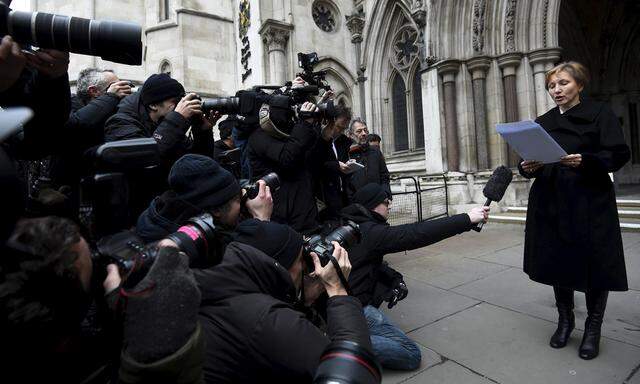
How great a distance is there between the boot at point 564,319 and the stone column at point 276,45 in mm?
10637

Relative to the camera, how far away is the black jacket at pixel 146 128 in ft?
7.04

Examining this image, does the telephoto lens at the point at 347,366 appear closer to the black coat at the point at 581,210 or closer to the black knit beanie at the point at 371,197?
the black knit beanie at the point at 371,197

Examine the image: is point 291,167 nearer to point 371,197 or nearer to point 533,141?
point 371,197

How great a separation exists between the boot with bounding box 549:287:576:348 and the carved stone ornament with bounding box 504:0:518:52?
709cm

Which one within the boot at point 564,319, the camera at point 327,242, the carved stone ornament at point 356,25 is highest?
the carved stone ornament at point 356,25

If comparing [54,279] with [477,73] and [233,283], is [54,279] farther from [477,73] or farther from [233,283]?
[477,73]

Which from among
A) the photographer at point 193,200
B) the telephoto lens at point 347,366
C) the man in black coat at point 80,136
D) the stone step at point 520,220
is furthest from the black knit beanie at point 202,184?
the stone step at point 520,220

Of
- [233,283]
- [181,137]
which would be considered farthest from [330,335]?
[181,137]

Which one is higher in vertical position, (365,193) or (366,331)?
(365,193)

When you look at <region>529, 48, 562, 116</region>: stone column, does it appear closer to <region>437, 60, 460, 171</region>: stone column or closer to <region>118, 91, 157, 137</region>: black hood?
<region>437, 60, 460, 171</region>: stone column

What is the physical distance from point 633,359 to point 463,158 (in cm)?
685

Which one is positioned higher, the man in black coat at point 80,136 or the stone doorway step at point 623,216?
the man in black coat at point 80,136

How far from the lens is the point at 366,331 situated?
1.19 metres

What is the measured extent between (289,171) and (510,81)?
7.28 meters
